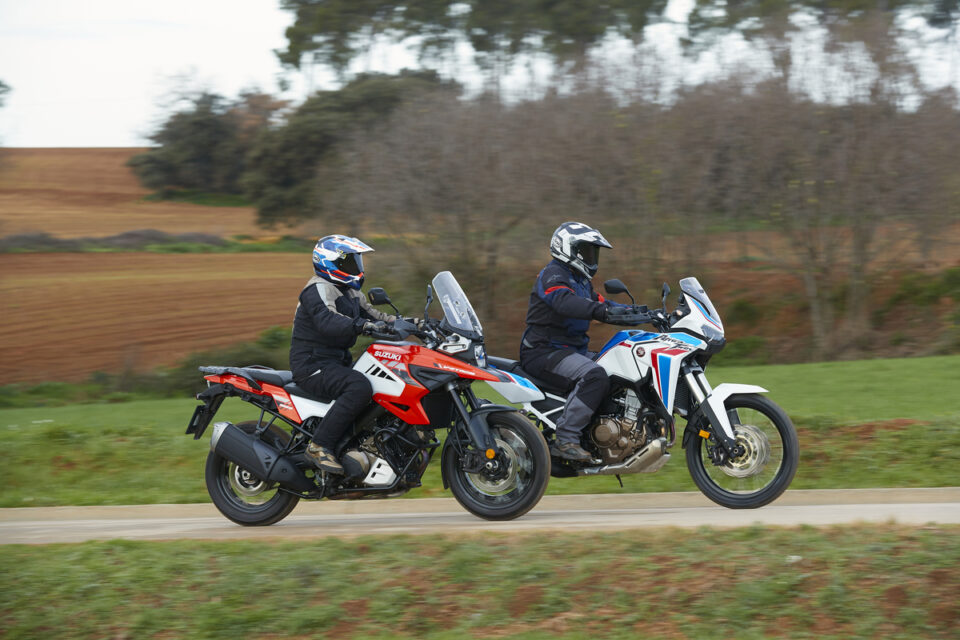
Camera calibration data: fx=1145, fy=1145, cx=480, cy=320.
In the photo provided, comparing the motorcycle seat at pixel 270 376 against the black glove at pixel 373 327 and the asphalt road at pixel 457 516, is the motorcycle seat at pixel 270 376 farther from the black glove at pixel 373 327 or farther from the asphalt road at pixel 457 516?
the asphalt road at pixel 457 516

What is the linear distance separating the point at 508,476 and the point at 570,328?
4.64 feet

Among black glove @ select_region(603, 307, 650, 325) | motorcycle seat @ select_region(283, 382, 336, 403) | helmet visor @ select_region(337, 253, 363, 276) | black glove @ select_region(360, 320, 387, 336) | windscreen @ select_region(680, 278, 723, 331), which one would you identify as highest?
helmet visor @ select_region(337, 253, 363, 276)

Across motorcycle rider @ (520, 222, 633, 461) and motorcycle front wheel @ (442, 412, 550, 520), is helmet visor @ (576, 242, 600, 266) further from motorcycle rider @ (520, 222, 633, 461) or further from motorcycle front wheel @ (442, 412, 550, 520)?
motorcycle front wheel @ (442, 412, 550, 520)

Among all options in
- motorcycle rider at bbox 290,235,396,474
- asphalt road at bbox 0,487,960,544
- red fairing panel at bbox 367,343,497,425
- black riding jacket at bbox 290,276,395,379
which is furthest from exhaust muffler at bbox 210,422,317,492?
red fairing panel at bbox 367,343,497,425

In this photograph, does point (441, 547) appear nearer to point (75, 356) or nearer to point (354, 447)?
point (354, 447)

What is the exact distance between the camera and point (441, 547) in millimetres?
7070

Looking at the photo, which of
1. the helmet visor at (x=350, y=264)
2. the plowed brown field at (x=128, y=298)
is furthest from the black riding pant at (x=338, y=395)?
the plowed brown field at (x=128, y=298)

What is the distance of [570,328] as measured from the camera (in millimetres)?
9086

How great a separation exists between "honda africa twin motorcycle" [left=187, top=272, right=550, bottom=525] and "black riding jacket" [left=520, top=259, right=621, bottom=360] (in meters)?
0.67

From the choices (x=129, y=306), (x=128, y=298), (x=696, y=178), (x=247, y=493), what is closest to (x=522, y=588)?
(x=247, y=493)

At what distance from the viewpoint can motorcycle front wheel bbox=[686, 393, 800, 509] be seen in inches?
324

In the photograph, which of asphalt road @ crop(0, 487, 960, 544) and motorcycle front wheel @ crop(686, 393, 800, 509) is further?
motorcycle front wheel @ crop(686, 393, 800, 509)

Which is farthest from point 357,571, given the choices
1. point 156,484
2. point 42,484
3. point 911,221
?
point 911,221

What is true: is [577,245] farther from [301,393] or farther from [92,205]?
[92,205]
